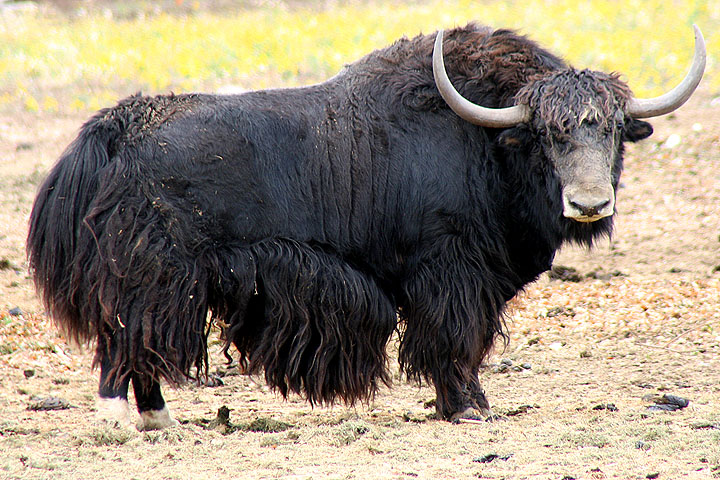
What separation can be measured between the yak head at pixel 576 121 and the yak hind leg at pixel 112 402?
1.78 meters

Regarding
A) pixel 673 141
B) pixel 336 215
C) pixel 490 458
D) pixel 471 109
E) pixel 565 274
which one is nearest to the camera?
pixel 490 458

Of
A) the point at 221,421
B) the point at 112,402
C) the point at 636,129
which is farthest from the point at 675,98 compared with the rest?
the point at 112,402

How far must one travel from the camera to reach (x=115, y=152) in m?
3.51

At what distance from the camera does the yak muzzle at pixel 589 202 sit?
133 inches

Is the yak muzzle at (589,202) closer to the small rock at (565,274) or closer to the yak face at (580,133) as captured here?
the yak face at (580,133)

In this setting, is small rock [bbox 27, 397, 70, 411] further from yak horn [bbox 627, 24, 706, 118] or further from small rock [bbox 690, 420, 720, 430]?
yak horn [bbox 627, 24, 706, 118]

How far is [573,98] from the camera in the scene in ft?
11.6

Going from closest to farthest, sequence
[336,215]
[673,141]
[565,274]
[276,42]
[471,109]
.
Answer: [471,109] → [336,215] → [565,274] → [673,141] → [276,42]

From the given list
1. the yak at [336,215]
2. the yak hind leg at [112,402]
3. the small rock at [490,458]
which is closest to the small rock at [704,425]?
the small rock at [490,458]

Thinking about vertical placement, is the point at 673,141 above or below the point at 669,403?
above

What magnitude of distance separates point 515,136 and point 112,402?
199 cm

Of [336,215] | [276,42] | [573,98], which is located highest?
[276,42]

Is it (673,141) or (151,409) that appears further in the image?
(673,141)

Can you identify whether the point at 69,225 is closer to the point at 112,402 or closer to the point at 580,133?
the point at 112,402
